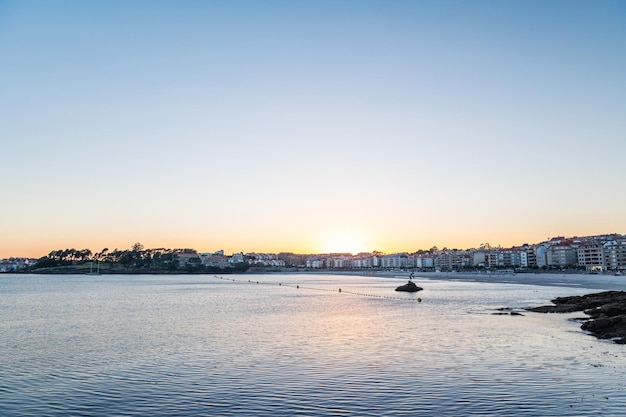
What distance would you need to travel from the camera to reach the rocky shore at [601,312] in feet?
108

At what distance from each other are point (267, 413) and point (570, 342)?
21.4 meters

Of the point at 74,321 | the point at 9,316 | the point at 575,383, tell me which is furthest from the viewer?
the point at 9,316

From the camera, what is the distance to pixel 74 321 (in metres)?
47.3

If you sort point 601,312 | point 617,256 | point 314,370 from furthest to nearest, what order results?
point 617,256 < point 601,312 < point 314,370

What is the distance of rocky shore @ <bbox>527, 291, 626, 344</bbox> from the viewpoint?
3289 centimetres

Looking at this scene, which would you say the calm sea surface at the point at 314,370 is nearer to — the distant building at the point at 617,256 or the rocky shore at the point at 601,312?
the rocky shore at the point at 601,312

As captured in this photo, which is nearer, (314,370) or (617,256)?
(314,370)

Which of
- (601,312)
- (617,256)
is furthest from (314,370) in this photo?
(617,256)

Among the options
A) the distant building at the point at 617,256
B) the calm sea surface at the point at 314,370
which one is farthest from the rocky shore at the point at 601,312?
the distant building at the point at 617,256

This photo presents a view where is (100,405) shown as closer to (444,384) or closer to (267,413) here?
(267,413)

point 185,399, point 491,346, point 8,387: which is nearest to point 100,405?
point 185,399

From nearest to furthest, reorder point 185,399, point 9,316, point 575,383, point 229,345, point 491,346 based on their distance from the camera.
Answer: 1. point 185,399
2. point 575,383
3. point 491,346
4. point 229,345
5. point 9,316

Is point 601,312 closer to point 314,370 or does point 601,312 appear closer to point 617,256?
point 314,370

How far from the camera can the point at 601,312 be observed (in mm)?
41719
